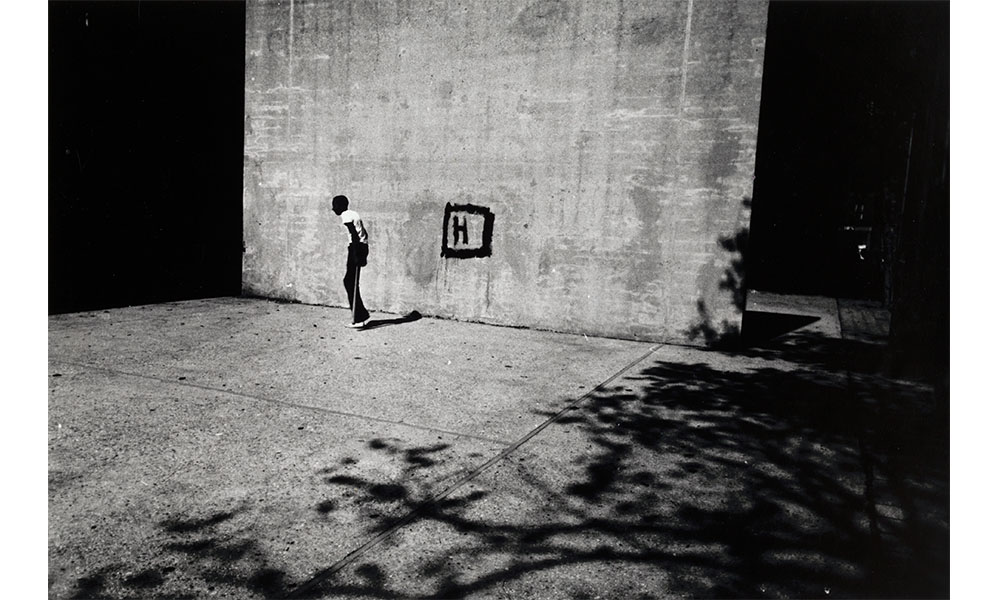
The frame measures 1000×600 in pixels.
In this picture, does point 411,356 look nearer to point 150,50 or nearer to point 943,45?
point 943,45

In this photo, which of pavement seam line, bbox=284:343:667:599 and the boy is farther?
the boy

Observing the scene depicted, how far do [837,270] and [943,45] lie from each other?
39.0ft

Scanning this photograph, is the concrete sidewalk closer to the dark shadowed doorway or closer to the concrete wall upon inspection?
the concrete wall

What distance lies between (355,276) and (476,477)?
518cm

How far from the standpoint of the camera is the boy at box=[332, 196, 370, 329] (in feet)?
28.0

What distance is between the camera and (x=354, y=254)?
8.61m

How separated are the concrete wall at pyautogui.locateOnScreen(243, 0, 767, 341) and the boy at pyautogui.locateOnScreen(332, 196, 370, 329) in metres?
1.22

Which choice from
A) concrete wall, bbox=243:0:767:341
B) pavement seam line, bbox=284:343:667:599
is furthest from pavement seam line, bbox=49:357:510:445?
concrete wall, bbox=243:0:767:341

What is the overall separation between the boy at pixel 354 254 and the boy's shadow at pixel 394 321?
13 centimetres

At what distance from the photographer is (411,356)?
291 inches

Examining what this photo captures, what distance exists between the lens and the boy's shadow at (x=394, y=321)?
359 inches

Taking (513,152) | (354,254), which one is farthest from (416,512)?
(513,152)

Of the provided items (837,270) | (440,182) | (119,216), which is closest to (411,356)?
(440,182)

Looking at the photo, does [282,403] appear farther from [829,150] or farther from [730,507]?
[829,150]
